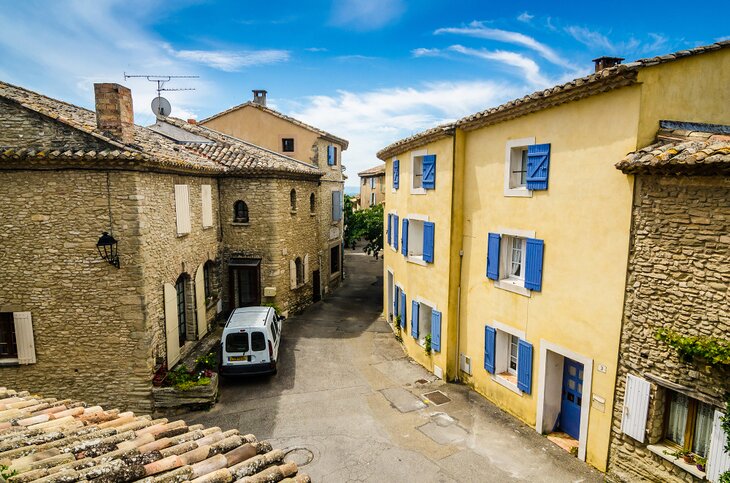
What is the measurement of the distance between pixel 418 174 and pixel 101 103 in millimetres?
10367

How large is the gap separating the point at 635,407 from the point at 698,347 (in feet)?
5.96

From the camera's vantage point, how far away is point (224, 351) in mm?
13555

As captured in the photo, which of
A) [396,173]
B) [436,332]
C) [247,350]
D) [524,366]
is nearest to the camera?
[524,366]

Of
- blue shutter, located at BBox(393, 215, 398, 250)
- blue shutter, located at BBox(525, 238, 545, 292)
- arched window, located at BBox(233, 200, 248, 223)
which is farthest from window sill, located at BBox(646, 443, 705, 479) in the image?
arched window, located at BBox(233, 200, 248, 223)

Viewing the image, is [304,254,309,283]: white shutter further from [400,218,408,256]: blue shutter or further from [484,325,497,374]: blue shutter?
[484,325,497,374]: blue shutter

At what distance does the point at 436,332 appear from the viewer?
14078 mm

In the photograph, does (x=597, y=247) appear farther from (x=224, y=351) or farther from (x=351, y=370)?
(x=224, y=351)

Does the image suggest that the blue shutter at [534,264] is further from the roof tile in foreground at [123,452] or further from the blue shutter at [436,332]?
the roof tile in foreground at [123,452]

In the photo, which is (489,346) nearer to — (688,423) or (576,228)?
(576,228)

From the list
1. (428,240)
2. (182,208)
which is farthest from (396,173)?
(182,208)

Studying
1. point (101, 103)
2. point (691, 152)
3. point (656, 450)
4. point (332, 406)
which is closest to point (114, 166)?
point (101, 103)

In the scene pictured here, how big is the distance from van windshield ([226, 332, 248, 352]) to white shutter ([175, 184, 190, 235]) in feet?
13.2

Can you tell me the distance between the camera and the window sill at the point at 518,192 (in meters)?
10.7

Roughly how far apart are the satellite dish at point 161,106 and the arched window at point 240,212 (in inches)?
314
